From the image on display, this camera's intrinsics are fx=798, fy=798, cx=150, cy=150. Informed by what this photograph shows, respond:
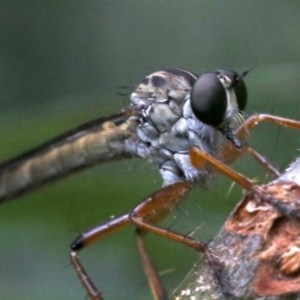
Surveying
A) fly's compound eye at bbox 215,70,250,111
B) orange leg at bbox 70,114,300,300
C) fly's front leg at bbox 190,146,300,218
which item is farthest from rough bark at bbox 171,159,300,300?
fly's compound eye at bbox 215,70,250,111

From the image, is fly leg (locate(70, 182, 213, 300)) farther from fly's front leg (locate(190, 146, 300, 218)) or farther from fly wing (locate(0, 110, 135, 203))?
fly wing (locate(0, 110, 135, 203))

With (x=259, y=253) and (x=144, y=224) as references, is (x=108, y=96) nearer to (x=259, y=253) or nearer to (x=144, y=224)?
(x=144, y=224)

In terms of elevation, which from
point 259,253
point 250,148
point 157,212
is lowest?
point 157,212

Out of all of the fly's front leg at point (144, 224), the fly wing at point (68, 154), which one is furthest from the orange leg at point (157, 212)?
the fly wing at point (68, 154)

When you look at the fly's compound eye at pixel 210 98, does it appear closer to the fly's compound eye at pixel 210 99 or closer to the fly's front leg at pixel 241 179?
the fly's compound eye at pixel 210 99

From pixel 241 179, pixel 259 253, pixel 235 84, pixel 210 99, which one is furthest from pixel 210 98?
pixel 259 253
